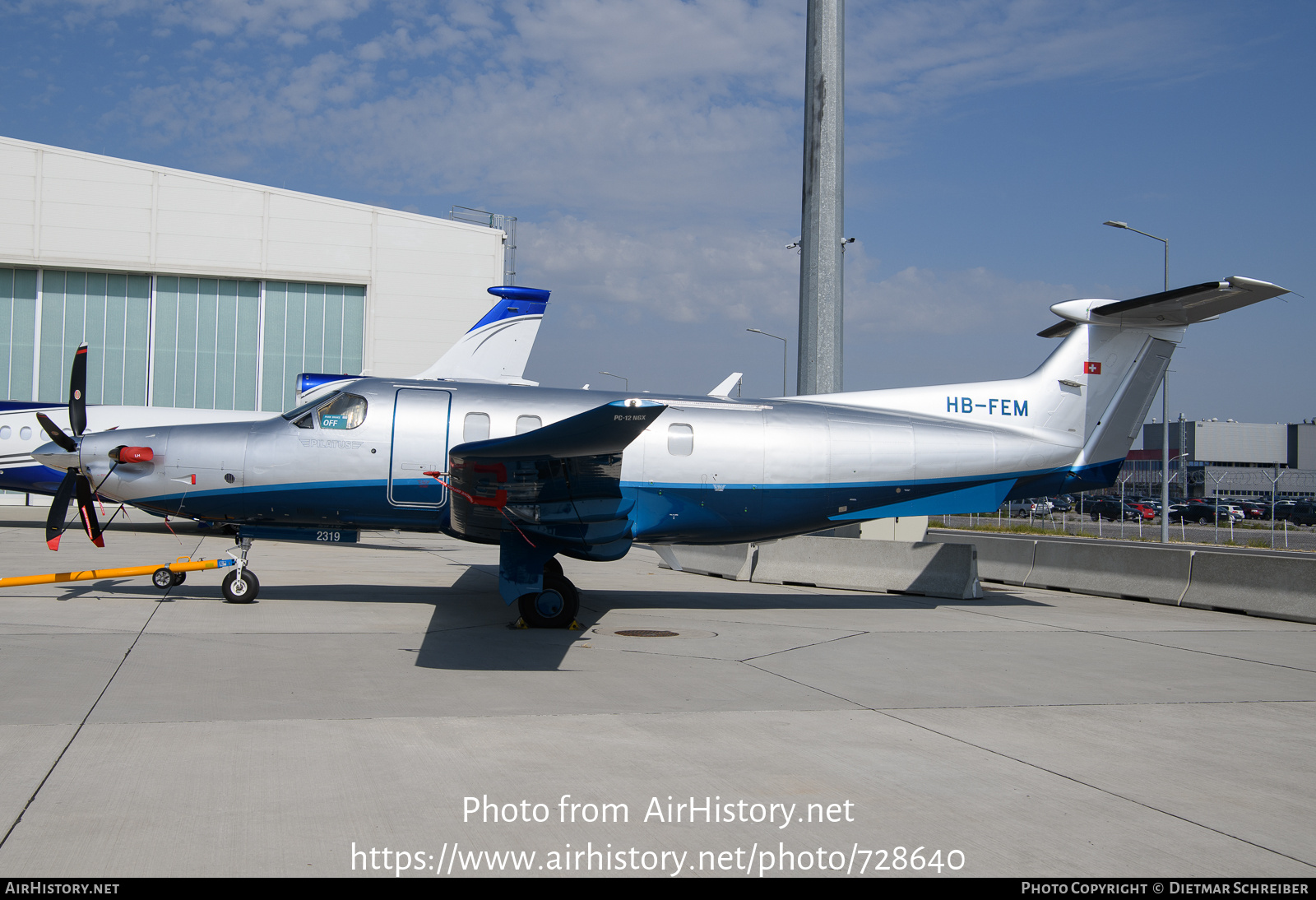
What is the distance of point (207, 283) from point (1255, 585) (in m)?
37.7

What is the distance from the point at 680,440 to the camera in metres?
12.2

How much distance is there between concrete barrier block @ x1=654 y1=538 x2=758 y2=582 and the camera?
18.3 m

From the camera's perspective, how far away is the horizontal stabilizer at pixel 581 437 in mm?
8781

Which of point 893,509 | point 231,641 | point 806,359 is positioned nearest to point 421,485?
point 231,641

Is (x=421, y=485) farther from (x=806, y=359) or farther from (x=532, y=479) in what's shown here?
(x=806, y=359)

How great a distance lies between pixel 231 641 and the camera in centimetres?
947

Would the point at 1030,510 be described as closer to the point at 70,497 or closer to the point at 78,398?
the point at 78,398

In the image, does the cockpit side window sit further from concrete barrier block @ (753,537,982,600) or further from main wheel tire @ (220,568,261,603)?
concrete barrier block @ (753,537,982,600)

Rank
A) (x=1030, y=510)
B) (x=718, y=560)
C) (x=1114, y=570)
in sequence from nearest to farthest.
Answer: (x=1114, y=570) → (x=718, y=560) → (x=1030, y=510)

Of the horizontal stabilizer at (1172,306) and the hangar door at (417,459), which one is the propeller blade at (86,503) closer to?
the hangar door at (417,459)

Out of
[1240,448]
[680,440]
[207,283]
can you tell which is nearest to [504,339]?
[680,440]

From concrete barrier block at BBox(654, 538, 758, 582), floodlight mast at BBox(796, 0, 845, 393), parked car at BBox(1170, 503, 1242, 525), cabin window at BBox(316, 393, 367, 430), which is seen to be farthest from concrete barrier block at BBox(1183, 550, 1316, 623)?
parked car at BBox(1170, 503, 1242, 525)

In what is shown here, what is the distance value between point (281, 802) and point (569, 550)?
23.3 ft

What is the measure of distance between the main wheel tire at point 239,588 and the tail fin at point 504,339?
412 inches
